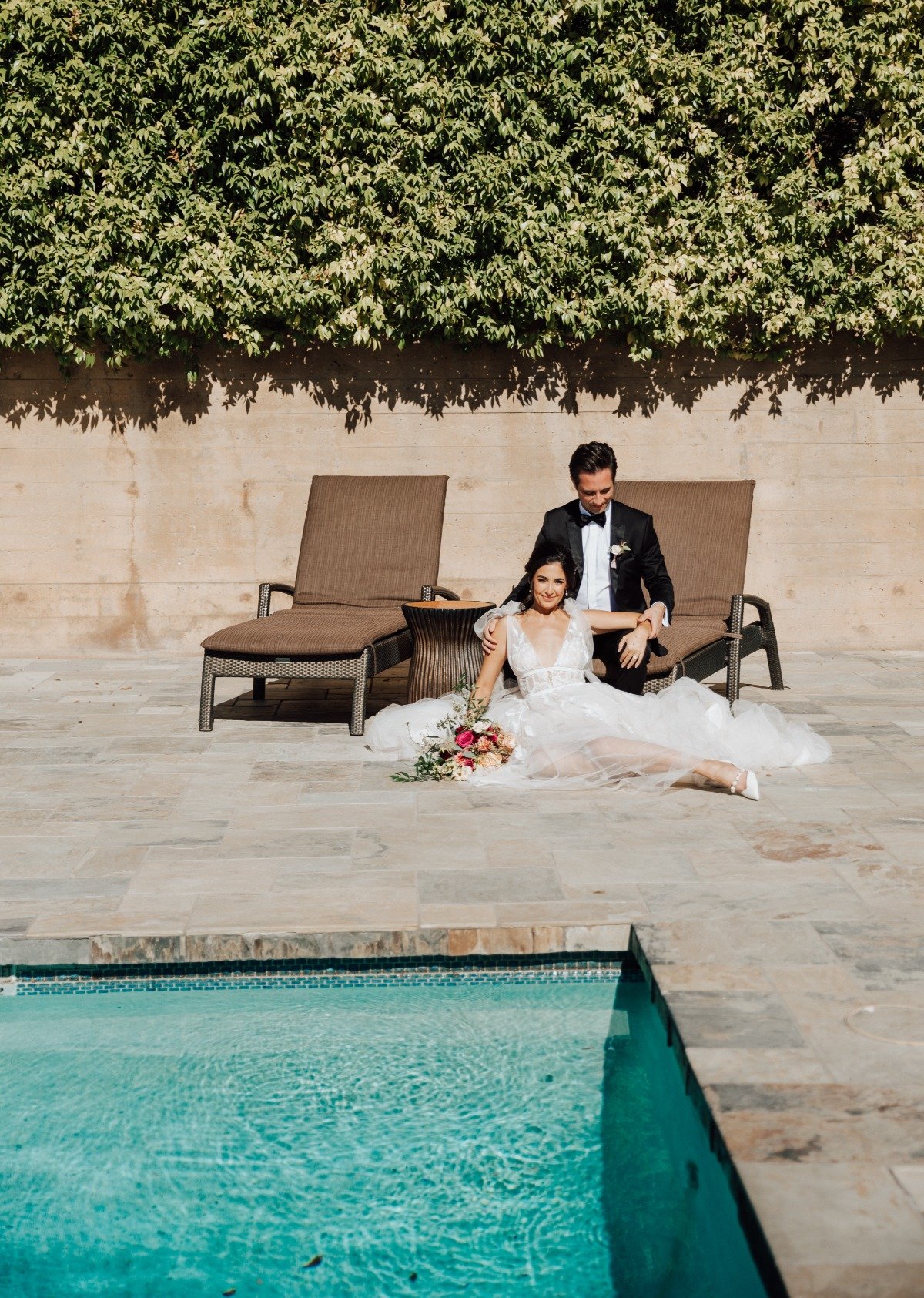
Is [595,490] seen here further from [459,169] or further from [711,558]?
[459,169]

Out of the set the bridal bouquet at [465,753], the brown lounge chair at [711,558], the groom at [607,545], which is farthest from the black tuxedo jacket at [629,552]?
the bridal bouquet at [465,753]

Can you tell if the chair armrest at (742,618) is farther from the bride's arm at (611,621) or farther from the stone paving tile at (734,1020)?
the stone paving tile at (734,1020)

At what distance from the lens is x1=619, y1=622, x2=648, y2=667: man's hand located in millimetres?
5766

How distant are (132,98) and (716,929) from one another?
674cm

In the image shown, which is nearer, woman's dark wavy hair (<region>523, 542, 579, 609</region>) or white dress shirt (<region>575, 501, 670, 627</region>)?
woman's dark wavy hair (<region>523, 542, 579, 609</region>)

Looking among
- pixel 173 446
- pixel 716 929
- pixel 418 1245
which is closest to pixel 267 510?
pixel 173 446

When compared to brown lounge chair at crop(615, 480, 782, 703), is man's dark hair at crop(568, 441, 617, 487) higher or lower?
higher

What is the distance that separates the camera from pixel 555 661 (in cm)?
568

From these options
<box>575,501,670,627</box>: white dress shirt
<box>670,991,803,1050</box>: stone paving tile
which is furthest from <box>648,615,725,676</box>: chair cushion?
<box>670,991,803,1050</box>: stone paving tile

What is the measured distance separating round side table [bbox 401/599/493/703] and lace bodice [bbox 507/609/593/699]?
22.9 inches

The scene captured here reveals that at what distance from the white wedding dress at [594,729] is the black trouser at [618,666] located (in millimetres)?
93

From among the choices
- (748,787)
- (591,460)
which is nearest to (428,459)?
(591,460)

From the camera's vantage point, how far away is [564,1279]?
98.8 inches

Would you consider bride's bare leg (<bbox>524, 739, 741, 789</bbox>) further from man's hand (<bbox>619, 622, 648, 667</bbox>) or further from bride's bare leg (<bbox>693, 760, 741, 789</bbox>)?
man's hand (<bbox>619, 622, 648, 667</bbox>)
